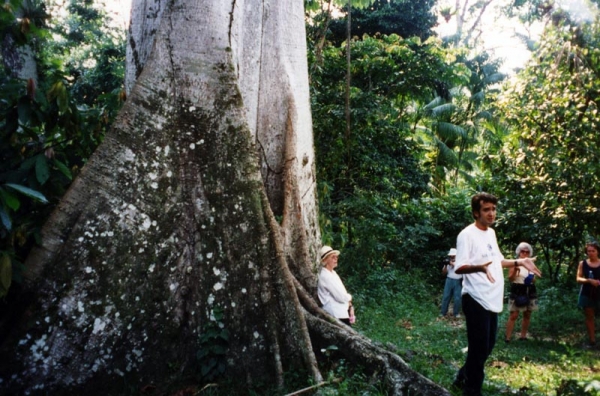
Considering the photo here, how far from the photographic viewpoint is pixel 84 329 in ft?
11.9

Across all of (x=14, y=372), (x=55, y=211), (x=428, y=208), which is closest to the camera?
(x=14, y=372)

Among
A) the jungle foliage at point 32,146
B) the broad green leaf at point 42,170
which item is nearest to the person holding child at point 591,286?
the jungle foliage at point 32,146

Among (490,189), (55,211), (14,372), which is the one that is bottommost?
(14,372)

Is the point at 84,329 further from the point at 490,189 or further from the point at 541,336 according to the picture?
the point at 490,189

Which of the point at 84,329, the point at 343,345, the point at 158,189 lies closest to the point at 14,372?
the point at 84,329

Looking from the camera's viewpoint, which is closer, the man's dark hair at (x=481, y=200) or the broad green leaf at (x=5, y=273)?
the broad green leaf at (x=5, y=273)

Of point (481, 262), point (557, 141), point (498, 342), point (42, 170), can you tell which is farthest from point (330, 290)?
point (557, 141)

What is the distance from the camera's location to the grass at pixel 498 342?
4.77 metres

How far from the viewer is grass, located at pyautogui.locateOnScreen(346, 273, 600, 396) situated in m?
4.77

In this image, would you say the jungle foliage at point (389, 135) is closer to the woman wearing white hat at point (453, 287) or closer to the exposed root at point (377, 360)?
the woman wearing white hat at point (453, 287)

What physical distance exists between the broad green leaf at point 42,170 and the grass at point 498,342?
10.5ft

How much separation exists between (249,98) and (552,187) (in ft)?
18.8

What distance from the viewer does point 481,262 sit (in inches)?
164

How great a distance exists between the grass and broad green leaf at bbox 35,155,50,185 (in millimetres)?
3213
